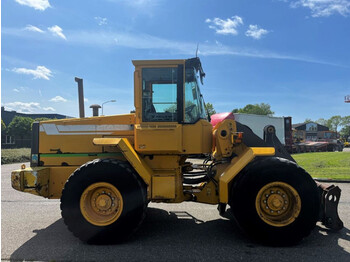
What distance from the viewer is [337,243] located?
3990mm

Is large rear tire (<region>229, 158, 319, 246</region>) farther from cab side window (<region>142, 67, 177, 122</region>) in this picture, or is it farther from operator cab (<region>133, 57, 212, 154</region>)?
cab side window (<region>142, 67, 177, 122</region>)

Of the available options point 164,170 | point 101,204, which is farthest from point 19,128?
point 164,170

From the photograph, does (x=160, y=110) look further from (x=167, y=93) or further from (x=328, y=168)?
(x=328, y=168)

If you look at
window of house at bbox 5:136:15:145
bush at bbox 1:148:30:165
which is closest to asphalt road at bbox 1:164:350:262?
bush at bbox 1:148:30:165

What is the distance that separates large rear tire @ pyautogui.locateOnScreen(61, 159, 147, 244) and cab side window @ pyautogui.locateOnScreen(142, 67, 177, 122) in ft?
3.29

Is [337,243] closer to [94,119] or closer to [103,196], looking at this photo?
[103,196]

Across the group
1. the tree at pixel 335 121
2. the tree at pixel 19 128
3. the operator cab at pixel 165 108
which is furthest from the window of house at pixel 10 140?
the tree at pixel 335 121

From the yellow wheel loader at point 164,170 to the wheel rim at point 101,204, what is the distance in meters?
0.02

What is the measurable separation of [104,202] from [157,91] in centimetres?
205

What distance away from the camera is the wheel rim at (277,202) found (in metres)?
4.00

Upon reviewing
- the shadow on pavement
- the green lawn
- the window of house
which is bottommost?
the shadow on pavement

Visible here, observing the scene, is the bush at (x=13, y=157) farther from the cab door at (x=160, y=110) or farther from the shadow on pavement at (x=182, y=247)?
the cab door at (x=160, y=110)

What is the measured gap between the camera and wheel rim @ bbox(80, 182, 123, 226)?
4066 millimetres

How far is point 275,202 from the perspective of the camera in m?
4.03
